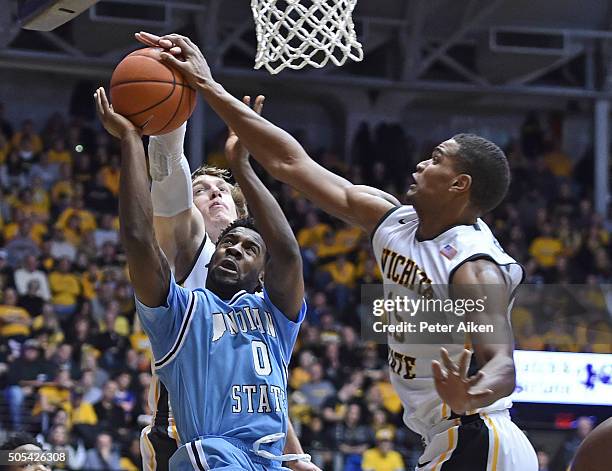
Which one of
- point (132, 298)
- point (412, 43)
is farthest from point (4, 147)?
point (412, 43)

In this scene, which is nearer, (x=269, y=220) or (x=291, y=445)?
(x=269, y=220)

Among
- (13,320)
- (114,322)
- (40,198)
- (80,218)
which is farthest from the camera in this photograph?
(40,198)

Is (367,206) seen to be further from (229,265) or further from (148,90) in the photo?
(148,90)

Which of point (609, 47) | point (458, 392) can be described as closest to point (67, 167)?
point (609, 47)

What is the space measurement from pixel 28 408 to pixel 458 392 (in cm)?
752

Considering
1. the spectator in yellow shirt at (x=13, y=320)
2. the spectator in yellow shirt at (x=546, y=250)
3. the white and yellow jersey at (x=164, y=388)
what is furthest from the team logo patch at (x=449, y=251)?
the spectator in yellow shirt at (x=546, y=250)

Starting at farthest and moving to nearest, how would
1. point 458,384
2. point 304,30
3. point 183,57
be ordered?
point 304,30 → point 183,57 → point 458,384

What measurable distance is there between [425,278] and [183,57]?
3.84 ft

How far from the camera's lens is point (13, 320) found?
11477 mm

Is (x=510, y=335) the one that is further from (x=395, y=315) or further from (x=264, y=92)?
(x=264, y=92)

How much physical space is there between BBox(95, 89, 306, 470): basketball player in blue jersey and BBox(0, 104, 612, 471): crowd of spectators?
5258mm

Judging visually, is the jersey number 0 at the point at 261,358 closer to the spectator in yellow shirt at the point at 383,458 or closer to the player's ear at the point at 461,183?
the player's ear at the point at 461,183

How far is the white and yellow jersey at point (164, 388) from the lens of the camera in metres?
4.75

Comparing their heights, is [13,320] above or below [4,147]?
below
